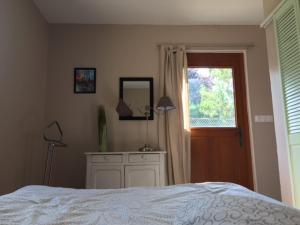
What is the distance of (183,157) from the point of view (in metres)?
3.52

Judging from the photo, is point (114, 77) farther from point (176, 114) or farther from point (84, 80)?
point (176, 114)

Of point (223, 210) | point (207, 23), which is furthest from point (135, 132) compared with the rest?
point (223, 210)

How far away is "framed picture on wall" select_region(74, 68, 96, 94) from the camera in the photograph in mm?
3676

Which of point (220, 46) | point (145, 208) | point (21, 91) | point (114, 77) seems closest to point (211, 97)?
point (220, 46)

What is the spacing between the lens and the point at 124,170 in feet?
9.94

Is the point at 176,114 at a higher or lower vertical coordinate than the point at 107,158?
higher

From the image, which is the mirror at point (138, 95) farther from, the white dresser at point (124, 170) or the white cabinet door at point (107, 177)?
the white cabinet door at point (107, 177)

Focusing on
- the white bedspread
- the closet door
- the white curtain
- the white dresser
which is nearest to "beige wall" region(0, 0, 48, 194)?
the white dresser

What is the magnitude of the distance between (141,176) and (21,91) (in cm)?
162

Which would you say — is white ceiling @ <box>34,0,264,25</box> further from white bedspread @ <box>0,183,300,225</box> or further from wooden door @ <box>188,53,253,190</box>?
white bedspread @ <box>0,183,300,225</box>

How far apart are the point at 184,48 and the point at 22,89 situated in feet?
7.18

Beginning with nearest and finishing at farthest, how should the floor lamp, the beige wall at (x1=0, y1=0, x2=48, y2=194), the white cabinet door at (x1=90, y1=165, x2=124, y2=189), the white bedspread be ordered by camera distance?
the white bedspread < the beige wall at (x1=0, y1=0, x2=48, y2=194) < the white cabinet door at (x1=90, y1=165, x2=124, y2=189) < the floor lamp

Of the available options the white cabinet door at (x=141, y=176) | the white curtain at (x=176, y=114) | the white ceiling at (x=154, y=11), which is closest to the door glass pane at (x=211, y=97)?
the white curtain at (x=176, y=114)

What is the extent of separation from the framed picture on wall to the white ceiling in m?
0.71
